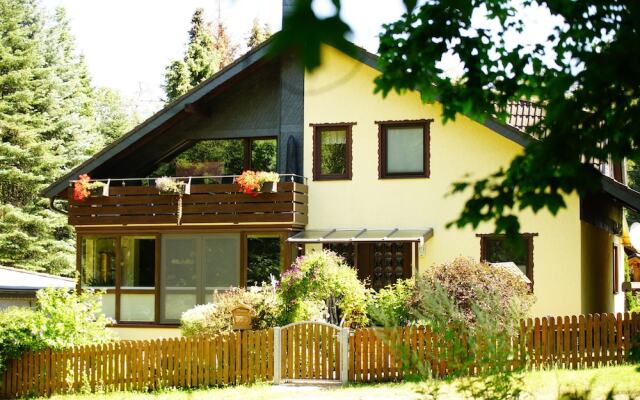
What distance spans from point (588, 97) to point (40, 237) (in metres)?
38.4

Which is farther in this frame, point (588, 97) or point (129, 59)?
point (129, 59)

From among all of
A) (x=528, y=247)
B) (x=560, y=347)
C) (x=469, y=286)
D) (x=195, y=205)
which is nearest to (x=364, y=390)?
(x=469, y=286)

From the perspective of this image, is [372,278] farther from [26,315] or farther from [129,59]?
[129,59]

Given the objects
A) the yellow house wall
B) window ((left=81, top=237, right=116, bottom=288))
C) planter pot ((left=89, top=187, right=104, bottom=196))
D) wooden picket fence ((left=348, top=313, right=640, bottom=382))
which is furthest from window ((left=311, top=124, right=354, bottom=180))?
wooden picket fence ((left=348, top=313, right=640, bottom=382))

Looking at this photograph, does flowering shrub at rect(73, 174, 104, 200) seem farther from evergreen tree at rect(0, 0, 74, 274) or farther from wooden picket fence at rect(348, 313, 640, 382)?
evergreen tree at rect(0, 0, 74, 274)

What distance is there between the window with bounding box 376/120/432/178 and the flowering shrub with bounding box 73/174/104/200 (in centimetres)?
649

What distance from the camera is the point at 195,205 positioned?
71.2ft

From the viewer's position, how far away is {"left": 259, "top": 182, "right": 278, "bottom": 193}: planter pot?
20969 millimetres

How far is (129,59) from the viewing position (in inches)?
2334

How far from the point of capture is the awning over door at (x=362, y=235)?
20562 millimetres

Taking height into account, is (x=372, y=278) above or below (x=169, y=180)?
below

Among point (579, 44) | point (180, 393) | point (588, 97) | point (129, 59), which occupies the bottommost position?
point (180, 393)

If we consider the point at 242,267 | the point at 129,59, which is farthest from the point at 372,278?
Result: the point at 129,59

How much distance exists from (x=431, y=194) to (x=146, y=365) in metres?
7.85
